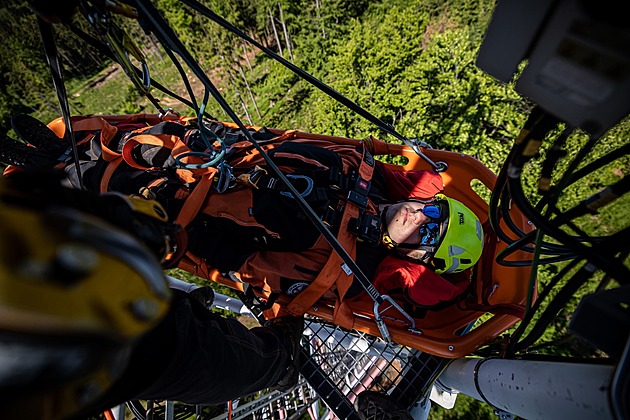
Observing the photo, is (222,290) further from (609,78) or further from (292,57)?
(292,57)

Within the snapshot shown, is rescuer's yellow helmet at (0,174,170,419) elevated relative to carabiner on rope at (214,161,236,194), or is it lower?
elevated

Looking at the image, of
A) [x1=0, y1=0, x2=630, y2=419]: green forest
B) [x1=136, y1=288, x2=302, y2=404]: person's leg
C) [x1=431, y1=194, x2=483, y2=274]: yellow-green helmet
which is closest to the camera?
[x1=136, y1=288, x2=302, y2=404]: person's leg

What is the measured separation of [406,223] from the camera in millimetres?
2336

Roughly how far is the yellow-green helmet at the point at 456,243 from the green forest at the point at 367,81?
35.4 inches

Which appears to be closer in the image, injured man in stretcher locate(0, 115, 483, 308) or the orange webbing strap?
the orange webbing strap

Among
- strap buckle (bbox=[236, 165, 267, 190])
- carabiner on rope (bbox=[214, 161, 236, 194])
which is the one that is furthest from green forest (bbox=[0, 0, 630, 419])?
strap buckle (bbox=[236, 165, 267, 190])

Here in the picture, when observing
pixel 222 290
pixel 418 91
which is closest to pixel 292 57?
pixel 418 91

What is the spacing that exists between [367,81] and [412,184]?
167 inches

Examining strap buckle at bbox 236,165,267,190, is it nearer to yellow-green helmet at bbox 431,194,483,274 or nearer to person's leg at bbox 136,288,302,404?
person's leg at bbox 136,288,302,404

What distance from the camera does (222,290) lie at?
19.1 ft

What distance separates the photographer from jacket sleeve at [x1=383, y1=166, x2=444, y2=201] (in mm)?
2695

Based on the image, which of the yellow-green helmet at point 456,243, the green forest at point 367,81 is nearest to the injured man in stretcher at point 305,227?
the yellow-green helmet at point 456,243

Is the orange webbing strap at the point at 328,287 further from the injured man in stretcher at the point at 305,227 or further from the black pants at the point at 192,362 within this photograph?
the black pants at the point at 192,362

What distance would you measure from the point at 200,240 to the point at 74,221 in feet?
5.43
